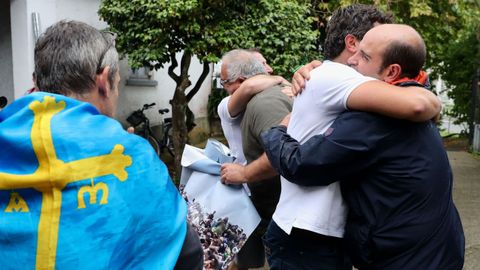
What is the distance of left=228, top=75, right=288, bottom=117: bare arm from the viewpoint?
10.00ft

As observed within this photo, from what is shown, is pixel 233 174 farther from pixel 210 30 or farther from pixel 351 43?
pixel 210 30

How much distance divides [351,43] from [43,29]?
6.28 metres

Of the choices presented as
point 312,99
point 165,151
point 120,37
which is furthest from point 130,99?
point 312,99

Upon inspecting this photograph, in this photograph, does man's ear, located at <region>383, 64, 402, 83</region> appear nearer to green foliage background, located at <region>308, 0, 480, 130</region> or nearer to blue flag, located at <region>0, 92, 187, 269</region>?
blue flag, located at <region>0, 92, 187, 269</region>

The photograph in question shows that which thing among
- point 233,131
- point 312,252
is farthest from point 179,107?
point 312,252

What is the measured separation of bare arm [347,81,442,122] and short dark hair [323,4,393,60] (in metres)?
0.51

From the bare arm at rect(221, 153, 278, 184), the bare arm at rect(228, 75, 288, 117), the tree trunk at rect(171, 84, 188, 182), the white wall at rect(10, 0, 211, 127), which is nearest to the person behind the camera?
the bare arm at rect(221, 153, 278, 184)

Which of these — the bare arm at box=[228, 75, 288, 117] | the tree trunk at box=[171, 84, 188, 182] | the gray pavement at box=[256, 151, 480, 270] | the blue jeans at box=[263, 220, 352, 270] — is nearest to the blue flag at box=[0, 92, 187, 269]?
the blue jeans at box=[263, 220, 352, 270]

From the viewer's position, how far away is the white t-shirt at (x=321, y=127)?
196cm

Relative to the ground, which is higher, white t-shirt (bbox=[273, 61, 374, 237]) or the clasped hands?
white t-shirt (bbox=[273, 61, 374, 237])

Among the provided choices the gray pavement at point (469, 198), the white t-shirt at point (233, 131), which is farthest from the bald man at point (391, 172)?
the gray pavement at point (469, 198)

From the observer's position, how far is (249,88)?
9.98 ft

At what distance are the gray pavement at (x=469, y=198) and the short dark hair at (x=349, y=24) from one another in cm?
346

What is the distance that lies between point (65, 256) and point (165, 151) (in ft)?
32.0
